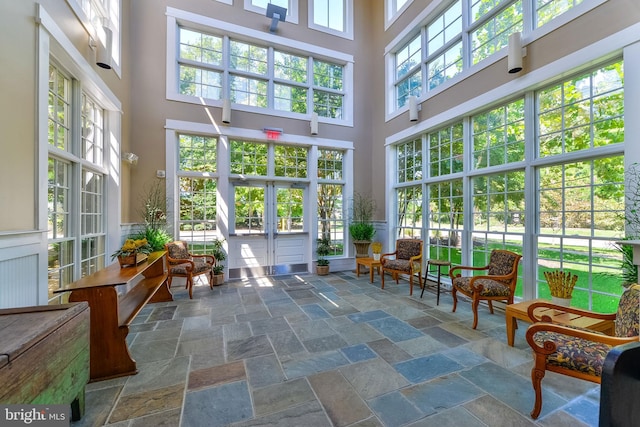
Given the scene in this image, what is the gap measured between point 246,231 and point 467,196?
4087mm

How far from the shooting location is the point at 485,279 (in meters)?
3.25

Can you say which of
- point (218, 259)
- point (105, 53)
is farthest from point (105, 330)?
point (105, 53)

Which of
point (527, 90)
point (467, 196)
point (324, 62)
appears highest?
point (324, 62)

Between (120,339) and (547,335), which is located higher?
(547,335)

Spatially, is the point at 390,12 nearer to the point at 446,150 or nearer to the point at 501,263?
the point at 446,150

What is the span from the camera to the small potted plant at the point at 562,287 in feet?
7.91

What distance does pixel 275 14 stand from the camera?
5227mm

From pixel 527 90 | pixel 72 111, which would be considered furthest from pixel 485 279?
pixel 72 111

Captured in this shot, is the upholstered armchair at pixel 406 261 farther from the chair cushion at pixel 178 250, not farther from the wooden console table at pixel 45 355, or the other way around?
the wooden console table at pixel 45 355

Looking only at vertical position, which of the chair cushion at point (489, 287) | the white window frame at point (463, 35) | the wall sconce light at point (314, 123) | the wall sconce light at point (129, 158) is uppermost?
the white window frame at point (463, 35)

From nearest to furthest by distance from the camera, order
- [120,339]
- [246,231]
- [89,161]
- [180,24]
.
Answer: [120,339] < [89,161] < [180,24] < [246,231]

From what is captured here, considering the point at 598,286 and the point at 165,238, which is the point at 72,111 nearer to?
the point at 165,238

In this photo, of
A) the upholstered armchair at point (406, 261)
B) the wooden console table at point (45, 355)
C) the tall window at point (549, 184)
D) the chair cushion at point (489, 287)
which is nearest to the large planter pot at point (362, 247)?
the upholstered armchair at point (406, 261)

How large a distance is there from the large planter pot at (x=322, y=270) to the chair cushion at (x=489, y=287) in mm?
2768
